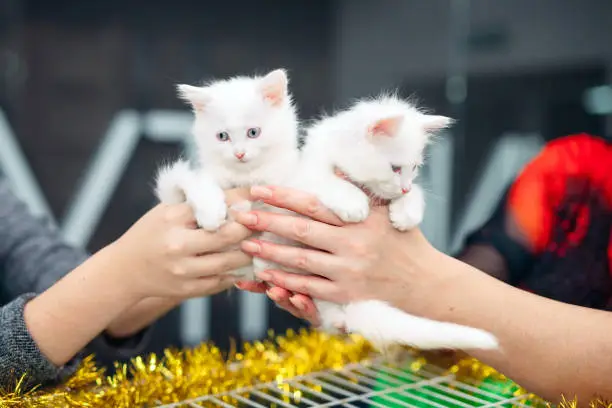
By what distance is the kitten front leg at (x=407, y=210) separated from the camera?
813 millimetres

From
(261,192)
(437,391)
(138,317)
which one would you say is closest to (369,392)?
(437,391)

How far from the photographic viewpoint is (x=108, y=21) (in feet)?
6.26

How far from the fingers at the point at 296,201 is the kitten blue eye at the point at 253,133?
0.22 ft

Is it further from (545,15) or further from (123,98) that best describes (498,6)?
(123,98)

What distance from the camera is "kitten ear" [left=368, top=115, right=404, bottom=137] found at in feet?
2.38

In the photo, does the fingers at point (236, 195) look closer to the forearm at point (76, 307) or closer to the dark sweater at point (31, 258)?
the forearm at point (76, 307)

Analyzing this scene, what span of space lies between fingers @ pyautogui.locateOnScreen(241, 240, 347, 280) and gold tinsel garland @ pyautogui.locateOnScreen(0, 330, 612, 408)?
18 cm

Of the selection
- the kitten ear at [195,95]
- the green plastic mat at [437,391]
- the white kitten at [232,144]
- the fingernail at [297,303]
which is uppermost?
the kitten ear at [195,95]

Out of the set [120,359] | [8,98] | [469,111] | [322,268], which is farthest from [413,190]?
[8,98]

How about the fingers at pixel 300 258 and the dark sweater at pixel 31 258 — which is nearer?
the fingers at pixel 300 258

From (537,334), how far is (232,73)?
4.55ft

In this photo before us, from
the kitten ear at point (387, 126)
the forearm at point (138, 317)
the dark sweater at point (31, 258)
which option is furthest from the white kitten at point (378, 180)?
the dark sweater at point (31, 258)

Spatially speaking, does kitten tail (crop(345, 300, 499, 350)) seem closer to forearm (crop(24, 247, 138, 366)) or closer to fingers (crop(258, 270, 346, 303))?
fingers (crop(258, 270, 346, 303))

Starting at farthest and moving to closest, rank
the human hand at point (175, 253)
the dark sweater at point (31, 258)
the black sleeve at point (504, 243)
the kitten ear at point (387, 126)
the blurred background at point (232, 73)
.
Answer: the blurred background at point (232, 73) < the dark sweater at point (31, 258) < the black sleeve at point (504, 243) < the human hand at point (175, 253) < the kitten ear at point (387, 126)
